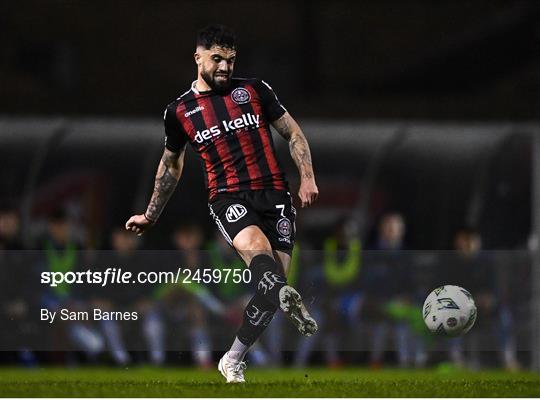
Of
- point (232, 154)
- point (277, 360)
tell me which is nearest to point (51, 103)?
point (277, 360)

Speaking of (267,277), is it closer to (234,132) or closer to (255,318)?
(255,318)

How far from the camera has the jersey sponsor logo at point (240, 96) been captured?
11891 millimetres

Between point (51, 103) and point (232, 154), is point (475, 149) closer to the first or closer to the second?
point (51, 103)

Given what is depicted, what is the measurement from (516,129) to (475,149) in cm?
57

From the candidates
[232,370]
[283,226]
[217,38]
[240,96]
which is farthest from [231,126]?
[232,370]

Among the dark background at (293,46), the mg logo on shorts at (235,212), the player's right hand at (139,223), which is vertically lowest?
the player's right hand at (139,223)

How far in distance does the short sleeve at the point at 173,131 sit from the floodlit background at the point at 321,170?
178cm

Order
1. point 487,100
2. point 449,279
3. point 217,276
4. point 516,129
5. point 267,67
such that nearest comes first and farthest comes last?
1. point 217,276
2. point 449,279
3. point 516,129
4. point 487,100
5. point 267,67

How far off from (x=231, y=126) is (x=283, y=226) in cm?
79

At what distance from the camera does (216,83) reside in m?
11.8

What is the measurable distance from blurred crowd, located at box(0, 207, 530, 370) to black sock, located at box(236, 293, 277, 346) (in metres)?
1.73

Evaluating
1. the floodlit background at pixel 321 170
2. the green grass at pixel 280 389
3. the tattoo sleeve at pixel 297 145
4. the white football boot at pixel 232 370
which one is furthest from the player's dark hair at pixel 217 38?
the floodlit background at pixel 321 170

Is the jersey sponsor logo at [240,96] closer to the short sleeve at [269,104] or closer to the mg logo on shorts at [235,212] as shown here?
the short sleeve at [269,104]

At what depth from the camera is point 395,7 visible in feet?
93.3
